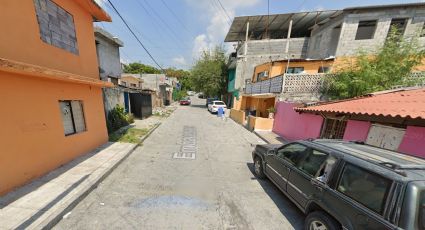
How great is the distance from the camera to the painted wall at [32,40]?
3.47 meters

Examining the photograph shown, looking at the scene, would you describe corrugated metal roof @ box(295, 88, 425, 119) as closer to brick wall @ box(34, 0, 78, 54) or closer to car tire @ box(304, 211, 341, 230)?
car tire @ box(304, 211, 341, 230)

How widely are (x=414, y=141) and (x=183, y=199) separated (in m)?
6.03

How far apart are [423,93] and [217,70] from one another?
22.5 m

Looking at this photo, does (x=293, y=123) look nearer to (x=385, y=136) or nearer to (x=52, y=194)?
(x=385, y=136)

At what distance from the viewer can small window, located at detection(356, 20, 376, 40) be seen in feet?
46.1

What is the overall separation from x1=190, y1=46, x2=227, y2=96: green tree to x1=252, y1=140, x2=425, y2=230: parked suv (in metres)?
23.4

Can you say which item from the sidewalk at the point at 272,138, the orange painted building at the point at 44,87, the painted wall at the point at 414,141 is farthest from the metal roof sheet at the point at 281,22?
the orange painted building at the point at 44,87

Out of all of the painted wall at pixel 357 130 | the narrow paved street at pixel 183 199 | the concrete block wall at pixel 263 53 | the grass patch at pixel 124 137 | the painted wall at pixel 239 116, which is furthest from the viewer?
the concrete block wall at pixel 263 53

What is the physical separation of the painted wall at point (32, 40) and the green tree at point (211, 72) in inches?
811

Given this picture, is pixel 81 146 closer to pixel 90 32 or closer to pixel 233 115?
pixel 90 32

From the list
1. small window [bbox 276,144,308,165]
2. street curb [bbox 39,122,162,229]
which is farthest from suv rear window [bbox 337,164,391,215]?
street curb [bbox 39,122,162,229]

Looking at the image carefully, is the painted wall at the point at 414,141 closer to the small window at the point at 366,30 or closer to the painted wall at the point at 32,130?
the painted wall at the point at 32,130

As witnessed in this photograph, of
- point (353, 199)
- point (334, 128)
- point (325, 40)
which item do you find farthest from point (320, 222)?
point (325, 40)

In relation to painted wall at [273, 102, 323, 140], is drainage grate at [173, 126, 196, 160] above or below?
below
